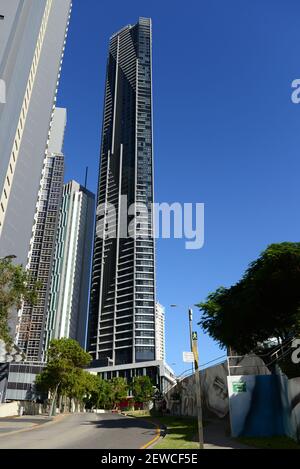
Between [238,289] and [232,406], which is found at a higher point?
[238,289]

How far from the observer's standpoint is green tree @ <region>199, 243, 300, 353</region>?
31.0 meters

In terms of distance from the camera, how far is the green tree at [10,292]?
2745 cm

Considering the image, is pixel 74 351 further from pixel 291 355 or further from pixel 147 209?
pixel 147 209

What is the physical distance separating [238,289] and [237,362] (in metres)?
6.85

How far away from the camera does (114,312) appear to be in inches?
6939

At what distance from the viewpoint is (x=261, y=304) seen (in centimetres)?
3278

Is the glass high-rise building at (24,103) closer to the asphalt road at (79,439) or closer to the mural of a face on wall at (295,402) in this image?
the asphalt road at (79,439)

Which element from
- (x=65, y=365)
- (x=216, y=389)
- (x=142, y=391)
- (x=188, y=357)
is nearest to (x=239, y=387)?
(x=188, y=357)

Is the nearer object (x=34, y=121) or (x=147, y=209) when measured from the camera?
(x=34, y=121)

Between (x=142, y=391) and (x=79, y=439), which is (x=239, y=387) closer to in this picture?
(x=79, y=439)

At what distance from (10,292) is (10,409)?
34525 millimetres
